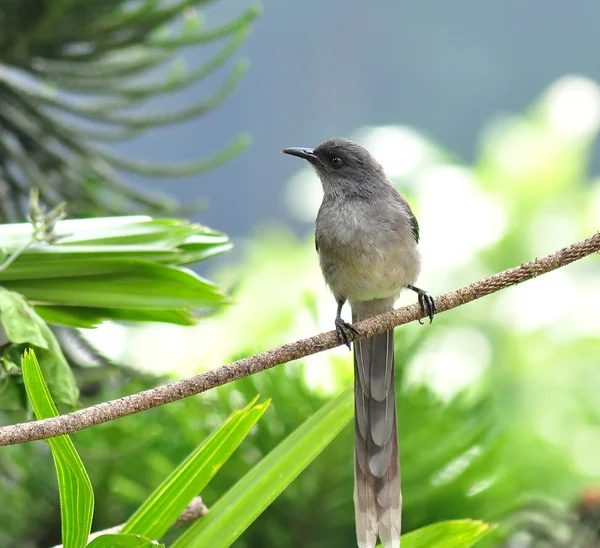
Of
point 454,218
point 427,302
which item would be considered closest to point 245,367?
point 427,302

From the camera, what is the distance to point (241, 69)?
7.53 ft

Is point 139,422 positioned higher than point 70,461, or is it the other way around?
point 139,422

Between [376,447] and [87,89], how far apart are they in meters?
1.32

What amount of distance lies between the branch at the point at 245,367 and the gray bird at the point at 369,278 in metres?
0.30

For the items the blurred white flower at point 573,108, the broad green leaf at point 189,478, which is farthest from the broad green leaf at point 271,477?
the blurred white flower at point 573,108

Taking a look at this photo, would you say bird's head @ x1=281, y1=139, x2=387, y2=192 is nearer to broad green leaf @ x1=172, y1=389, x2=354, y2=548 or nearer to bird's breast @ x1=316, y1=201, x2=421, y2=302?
bird's breast @ x1=316, y1=201, x2=421, y2=302

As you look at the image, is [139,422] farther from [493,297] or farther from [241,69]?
[493,297]

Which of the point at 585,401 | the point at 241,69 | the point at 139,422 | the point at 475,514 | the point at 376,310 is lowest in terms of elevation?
the point at 475,514

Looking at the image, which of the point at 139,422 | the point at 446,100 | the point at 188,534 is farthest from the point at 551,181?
the point at 446,100

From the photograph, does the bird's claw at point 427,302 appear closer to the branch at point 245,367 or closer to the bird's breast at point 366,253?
the bird's breast at point 366,253

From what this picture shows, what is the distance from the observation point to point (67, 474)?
3.24ft

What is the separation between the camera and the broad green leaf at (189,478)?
1093mm

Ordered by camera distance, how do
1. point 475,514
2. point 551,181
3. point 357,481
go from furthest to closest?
point 551,181
point 475,514
point 357,481

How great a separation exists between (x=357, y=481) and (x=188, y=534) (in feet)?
1.34
